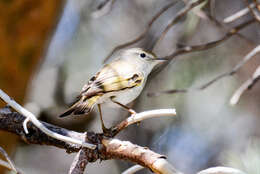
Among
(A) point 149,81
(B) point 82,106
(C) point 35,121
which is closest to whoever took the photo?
(C) point 35,121

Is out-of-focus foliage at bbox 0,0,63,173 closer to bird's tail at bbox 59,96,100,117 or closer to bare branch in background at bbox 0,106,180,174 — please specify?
bare branch in background at bbox 0,106,180,174

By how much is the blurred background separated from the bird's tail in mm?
856

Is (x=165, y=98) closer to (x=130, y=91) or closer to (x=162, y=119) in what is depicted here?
(x=162, y=119)

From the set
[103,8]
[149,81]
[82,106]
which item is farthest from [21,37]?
[82,106]

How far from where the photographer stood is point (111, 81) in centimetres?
120

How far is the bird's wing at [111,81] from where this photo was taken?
1.13 m

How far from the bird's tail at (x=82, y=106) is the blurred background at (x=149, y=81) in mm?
856

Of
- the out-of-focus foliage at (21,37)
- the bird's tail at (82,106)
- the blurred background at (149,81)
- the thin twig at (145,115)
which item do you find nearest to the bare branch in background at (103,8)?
the blurred background at (149,81)

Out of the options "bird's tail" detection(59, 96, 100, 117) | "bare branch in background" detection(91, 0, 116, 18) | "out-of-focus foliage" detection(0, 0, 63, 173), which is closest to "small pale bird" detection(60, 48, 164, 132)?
"bird's tail" detection(59, 96, 100, 117)

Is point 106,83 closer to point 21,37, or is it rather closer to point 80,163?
point 80,163

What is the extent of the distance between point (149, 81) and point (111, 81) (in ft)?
3.74

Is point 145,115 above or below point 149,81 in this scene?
above

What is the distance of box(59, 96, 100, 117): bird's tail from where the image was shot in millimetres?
1027

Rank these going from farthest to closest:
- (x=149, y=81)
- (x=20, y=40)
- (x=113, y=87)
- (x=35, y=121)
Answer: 1. (x=149, y=81)
2. (x=20, y=40)
3. (x=113, y=87)
4. (x=35, y=121)
